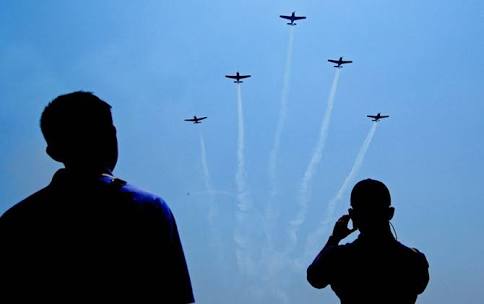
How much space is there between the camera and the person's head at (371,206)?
17.2ft

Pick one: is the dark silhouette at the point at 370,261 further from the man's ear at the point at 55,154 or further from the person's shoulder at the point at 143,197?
the man's ear at the point at 55,154

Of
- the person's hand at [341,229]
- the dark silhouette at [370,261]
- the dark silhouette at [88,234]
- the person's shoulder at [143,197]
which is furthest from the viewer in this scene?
the person's hand at [341,229]

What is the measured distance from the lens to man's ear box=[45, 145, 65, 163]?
3.59 m

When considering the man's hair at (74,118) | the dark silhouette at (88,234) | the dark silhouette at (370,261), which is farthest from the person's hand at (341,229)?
the man's hair at (74,118)

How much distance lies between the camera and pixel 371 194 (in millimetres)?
5223

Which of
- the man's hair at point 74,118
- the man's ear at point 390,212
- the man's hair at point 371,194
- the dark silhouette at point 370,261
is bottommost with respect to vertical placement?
the dark silhouette at point 370,261

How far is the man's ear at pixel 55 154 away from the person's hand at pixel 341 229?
10.1 feet

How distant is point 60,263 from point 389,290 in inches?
139

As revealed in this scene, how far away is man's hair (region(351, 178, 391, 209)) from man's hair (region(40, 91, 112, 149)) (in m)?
Answer: 3.00

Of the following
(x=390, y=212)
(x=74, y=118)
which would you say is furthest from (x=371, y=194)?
(x=74, y=118)

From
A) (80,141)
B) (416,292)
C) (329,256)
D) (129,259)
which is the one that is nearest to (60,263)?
(129,259)

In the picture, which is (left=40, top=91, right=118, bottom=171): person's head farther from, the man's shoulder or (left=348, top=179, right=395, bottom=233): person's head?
(left=348, top=179, right=395, bottom=233): person's head

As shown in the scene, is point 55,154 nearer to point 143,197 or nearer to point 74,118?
point 74,118

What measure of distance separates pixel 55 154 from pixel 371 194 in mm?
3408
